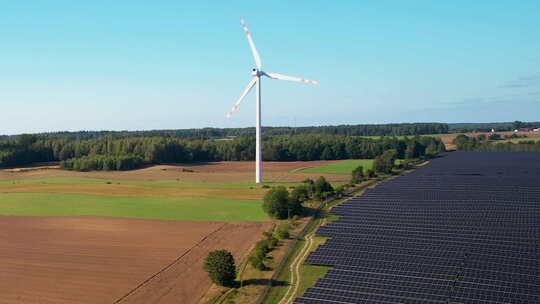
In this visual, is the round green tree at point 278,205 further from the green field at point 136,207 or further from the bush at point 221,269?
the bush at point 221,269

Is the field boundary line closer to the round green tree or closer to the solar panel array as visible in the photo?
the round green tree

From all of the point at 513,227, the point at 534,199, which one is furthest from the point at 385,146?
the point at 513,227

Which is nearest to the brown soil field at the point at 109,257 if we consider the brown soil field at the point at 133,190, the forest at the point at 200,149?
the brown soil field at the point at 133,190

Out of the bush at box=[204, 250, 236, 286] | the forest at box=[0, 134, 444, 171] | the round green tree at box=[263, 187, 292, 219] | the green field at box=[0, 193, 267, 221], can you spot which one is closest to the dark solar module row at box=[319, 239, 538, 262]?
the bush at box=[204, 250, 236, 286]

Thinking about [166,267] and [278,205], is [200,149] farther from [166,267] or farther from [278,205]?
[166,267]

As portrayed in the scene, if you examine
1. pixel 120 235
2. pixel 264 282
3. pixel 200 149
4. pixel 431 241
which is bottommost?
pixel 264 282

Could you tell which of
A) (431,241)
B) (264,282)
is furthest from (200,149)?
(264,282)
